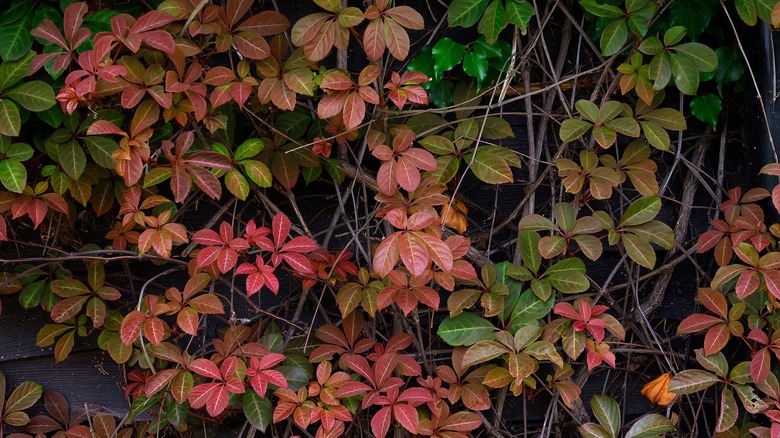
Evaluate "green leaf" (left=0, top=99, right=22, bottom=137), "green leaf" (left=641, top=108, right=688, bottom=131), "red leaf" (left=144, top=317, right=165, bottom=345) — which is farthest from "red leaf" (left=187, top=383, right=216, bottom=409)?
"green leaf" (left=641, top=108, right=688, bottom=131)

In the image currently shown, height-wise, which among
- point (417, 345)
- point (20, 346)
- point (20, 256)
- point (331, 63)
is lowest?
point (20, 346)

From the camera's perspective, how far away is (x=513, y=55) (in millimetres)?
1678

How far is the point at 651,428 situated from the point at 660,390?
98 millimetres

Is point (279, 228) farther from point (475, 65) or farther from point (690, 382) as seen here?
point (690, 382)

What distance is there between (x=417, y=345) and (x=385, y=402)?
23 cm

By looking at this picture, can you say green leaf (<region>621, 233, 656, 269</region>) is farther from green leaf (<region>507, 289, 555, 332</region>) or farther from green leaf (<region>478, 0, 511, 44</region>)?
green leaf (<region>478, 0, 511, 44</region>)

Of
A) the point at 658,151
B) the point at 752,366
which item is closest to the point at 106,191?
the point at 658,151

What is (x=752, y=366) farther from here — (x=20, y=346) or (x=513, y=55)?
(x=20, y=346)

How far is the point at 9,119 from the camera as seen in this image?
147cm

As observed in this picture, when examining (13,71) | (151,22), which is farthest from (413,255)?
(13,71)

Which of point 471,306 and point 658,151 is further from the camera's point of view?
point 658,151

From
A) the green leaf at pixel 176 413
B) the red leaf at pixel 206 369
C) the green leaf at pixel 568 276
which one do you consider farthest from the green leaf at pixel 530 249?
the green leaf at pixel 176 413

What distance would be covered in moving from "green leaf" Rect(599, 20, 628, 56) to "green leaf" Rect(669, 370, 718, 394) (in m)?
0.79

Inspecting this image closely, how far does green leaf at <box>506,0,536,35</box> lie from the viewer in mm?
1631
